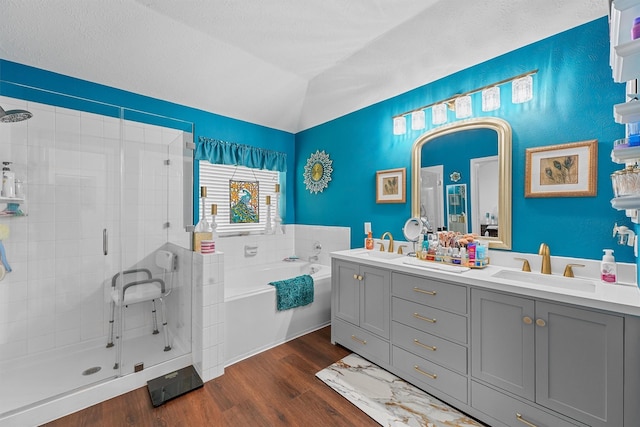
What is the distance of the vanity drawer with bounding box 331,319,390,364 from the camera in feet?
7.21

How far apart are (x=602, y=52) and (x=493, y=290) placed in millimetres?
1628

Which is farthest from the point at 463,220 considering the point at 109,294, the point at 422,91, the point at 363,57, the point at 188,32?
the point at 109,294

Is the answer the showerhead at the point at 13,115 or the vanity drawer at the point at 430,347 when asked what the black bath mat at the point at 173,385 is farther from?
the showerhead at the point at 13,115

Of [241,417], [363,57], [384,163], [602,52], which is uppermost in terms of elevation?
[363,57]

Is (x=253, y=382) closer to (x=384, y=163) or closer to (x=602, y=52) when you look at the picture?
(x=384, y=163)

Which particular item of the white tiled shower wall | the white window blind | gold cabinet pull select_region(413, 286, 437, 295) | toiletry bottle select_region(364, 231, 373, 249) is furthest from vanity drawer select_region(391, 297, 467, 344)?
the white window blind

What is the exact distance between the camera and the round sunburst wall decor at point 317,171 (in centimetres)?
359

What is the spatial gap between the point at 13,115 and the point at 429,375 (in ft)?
11.8

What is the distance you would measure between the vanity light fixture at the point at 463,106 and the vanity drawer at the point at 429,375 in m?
1.94

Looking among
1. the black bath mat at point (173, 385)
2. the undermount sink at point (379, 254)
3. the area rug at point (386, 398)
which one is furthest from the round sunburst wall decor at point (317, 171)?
the black bath mat at point (173, 385)

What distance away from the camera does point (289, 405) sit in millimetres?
1819

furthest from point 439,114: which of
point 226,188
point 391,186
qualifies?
point 226,188

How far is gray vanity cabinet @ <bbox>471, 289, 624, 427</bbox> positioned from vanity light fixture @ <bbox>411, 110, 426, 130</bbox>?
1559mm

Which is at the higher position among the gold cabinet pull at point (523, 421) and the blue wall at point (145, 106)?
the blue wall at point (145, 106)
